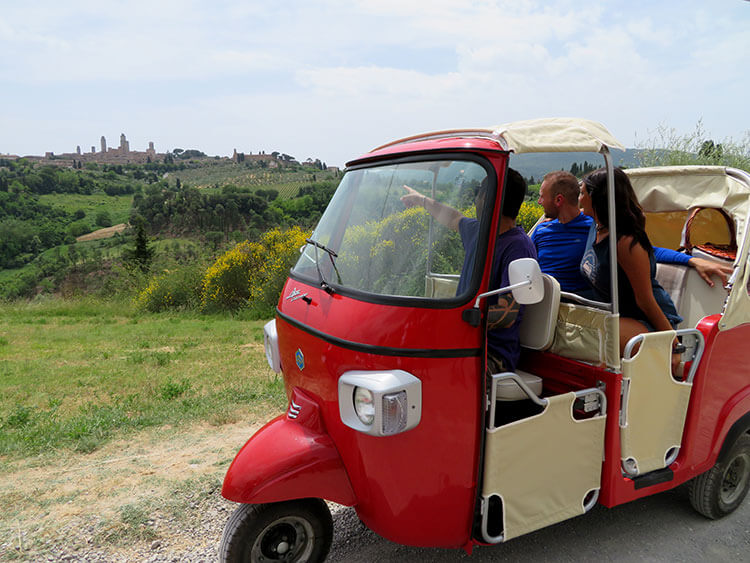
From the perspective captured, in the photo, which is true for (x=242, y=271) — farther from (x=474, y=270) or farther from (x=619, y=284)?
(x=474, y=270)

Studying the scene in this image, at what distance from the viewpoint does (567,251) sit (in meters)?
3.44

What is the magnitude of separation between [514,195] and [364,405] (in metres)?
1.35

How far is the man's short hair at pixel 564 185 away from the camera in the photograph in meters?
3.20

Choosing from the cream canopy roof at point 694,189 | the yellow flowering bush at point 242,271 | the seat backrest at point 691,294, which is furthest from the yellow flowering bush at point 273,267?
the seat backrest at point 691,294

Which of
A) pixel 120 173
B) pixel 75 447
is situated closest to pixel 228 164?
pixel 120 173

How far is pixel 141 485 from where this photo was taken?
3.93m

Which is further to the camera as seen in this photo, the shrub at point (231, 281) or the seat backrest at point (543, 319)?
the shrub at point (231, 281)

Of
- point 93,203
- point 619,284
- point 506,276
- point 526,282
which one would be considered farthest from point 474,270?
point 93,203

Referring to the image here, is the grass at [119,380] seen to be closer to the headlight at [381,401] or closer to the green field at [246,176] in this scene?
the headlight at [381,401]

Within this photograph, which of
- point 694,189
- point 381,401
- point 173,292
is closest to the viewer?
point 381,401

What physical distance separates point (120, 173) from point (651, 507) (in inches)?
5548

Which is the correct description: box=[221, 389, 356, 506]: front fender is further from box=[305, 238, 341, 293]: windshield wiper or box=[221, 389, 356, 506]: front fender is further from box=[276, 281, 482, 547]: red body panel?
box=[305, 238, 341, 293]: windshield wiper

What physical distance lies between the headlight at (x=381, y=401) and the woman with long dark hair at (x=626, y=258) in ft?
4.83

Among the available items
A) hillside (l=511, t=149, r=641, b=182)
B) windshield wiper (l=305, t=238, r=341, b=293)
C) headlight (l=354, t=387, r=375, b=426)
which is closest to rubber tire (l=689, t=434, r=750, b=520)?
hillside (l=511, t=149, r=641, b=182)
